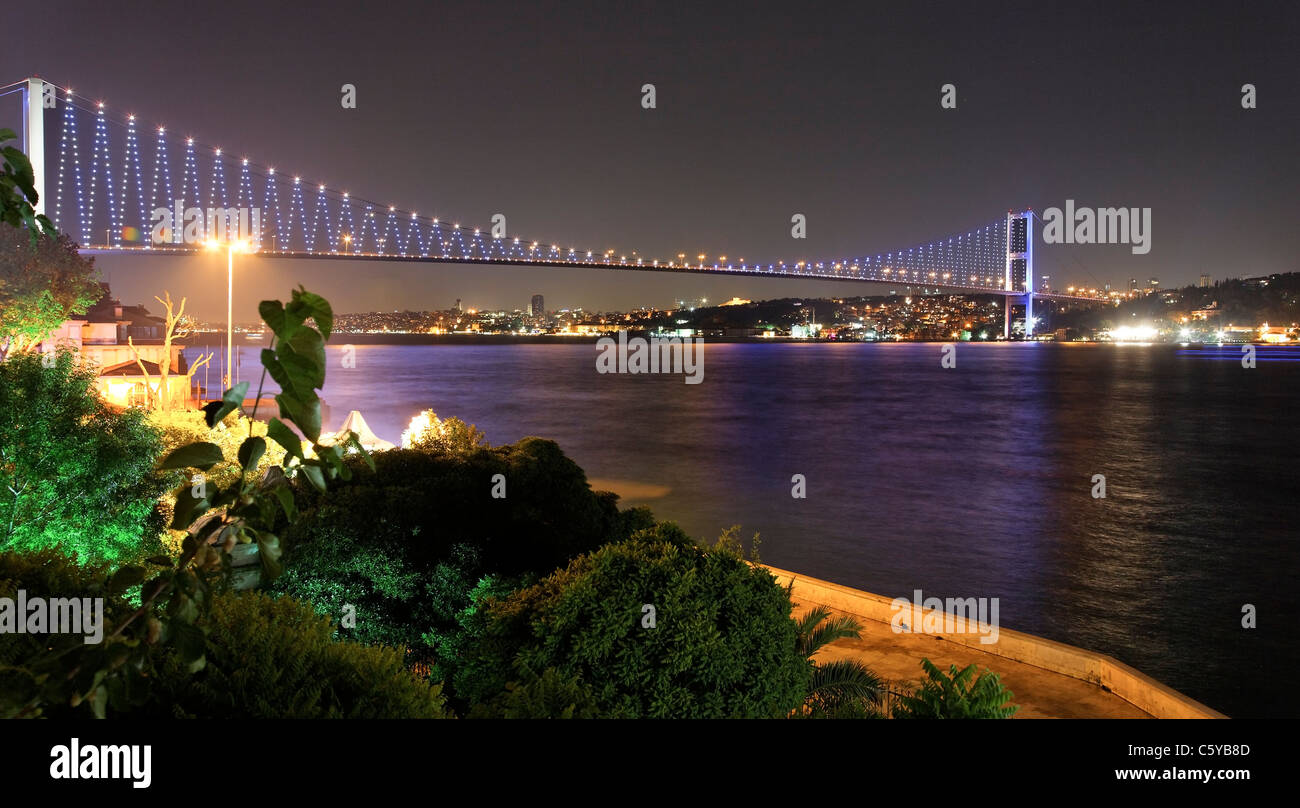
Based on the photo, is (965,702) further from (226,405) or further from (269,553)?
(226,405)

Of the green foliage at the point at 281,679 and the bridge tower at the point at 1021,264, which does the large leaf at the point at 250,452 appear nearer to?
the green foliage at the point at 281,679

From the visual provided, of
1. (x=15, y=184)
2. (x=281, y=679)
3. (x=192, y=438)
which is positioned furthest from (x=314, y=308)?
(x=192, y=438)

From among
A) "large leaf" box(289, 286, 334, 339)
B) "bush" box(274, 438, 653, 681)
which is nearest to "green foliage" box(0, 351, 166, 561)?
"bush" box(274, 438, 653, 681)

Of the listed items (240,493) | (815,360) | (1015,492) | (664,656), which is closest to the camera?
(240,493)

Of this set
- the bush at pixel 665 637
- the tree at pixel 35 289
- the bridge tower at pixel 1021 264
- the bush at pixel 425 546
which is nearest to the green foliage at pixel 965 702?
the bush at pixel 665 637

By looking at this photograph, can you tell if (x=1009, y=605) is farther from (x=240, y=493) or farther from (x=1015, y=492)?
(x=240, y=493)
